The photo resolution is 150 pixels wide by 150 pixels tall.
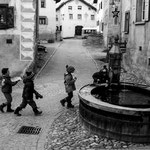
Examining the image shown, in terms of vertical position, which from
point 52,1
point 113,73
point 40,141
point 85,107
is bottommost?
point 40,141

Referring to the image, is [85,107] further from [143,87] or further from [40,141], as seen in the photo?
[143,87]

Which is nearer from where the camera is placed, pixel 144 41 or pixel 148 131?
pixel 148 131

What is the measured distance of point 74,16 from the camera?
53406mm

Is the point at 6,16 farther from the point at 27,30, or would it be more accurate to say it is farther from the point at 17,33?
the point at 27,30

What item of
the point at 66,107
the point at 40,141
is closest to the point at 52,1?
the point at 66,107

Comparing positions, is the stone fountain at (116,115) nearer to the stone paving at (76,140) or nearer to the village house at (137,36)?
the stone paving at (76,140)

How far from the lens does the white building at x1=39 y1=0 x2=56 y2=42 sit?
38.4 metres

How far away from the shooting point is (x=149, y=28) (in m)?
13.5

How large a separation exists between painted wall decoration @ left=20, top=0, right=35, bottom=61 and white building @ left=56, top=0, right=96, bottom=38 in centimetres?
3731

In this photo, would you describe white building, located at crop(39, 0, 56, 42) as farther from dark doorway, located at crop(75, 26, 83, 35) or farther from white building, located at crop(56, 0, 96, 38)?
dark doorway, located at crop(75, 26, 83, 35)

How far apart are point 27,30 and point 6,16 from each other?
1.37 meters

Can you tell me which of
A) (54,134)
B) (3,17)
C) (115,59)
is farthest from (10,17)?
(54,134)

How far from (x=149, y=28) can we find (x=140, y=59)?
2121mm

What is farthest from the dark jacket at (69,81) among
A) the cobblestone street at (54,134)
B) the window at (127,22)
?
the window at (127,22)
